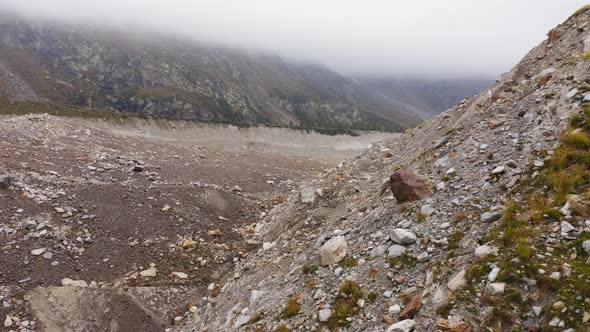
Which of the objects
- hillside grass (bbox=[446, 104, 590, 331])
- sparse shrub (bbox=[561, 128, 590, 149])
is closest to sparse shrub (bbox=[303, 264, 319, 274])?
hillside grass (bbox=[446, 104, 590, 331])

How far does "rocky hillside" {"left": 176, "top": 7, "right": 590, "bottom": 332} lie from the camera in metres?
6.94

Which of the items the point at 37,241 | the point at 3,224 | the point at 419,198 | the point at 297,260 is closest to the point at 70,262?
the point at 37,241

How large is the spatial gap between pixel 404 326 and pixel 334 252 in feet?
12.4

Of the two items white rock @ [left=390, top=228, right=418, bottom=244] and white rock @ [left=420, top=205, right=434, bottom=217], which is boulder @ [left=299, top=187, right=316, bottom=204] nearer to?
white rock @ [left=420, top=205, right=434, bottom=217]

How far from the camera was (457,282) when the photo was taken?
7.60m

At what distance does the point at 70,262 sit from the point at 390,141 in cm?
1862

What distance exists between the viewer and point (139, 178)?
83.5 ft

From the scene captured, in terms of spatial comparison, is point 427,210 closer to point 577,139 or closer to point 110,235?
point 577,139

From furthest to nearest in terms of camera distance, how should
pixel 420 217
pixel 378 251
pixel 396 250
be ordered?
Answer: 1. pixel 420 217
2. pixel 378 251
3. pixel 396 250

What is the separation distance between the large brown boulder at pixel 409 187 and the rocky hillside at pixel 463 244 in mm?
44

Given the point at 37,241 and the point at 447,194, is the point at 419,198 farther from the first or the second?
the point at 37,241

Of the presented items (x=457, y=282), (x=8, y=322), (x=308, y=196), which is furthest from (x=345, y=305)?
(x=8, y=322)

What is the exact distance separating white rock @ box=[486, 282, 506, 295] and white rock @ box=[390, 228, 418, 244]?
269cm

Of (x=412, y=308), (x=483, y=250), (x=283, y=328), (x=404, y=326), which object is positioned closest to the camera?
(x=404, y=326)
